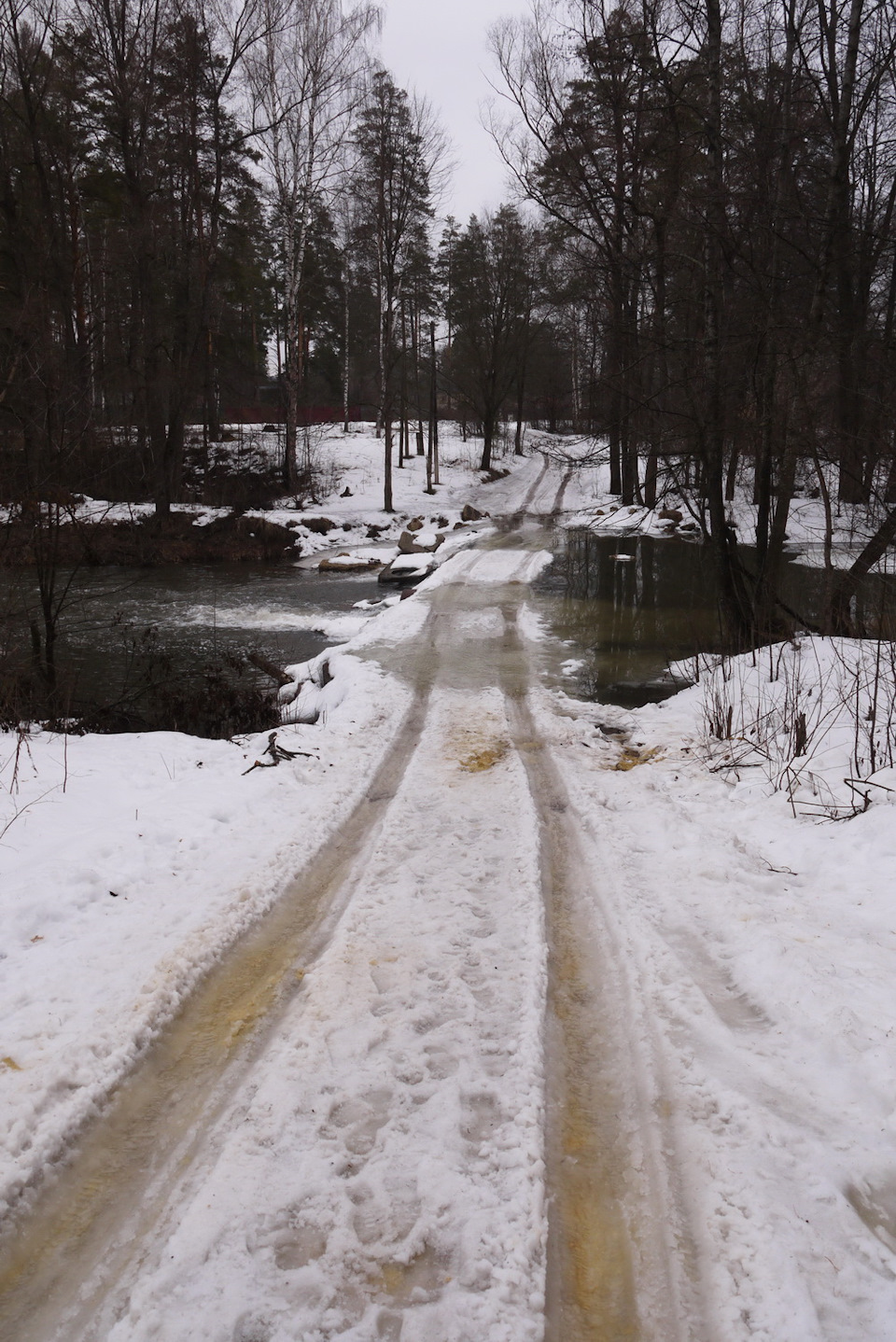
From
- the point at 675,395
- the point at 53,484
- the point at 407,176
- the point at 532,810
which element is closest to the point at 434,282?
the point at 407,176

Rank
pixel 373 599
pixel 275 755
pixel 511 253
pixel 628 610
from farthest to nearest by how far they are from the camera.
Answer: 1. pixel 511 253
2. pixel 373 599
3. pixel 628 610
4. pixel 275 755

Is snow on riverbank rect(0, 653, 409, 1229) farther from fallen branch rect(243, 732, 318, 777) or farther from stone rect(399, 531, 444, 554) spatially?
stone rect(399, 531, 444, 554)

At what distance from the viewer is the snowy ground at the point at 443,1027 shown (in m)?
2.08

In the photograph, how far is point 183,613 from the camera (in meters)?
14.7

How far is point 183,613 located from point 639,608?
29.5 feet

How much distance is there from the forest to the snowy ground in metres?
4.20

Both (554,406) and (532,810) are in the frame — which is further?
(554,406)

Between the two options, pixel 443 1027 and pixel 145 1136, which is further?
pixel 443 1027

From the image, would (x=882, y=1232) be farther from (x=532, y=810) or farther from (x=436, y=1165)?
(x=532, y=810)

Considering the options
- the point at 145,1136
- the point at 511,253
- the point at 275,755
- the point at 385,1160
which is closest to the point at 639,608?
the point at 275,755

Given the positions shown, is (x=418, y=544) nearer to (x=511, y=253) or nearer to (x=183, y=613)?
(x=183, y=613)

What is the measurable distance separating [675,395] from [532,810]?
22.3 feet

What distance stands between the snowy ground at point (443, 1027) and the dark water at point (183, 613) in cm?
409

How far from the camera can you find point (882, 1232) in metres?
2.17
